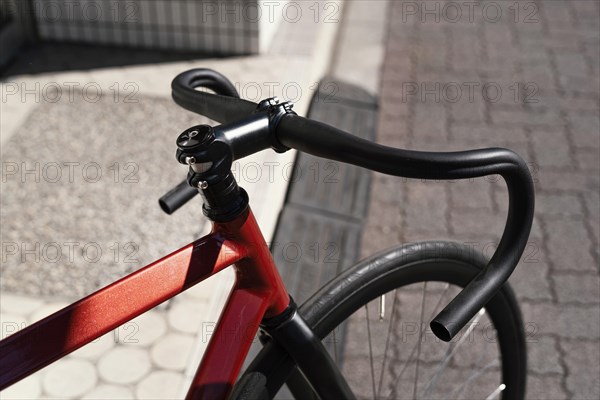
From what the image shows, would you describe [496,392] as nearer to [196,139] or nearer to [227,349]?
[227,349]

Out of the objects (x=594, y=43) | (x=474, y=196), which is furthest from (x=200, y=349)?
(x=594, y=43)

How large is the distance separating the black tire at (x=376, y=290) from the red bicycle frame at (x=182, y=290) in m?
0.13

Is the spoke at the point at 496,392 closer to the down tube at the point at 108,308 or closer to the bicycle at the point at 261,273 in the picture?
the bicycle at the point at 261,273

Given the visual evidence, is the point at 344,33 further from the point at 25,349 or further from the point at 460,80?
the point at 25,349

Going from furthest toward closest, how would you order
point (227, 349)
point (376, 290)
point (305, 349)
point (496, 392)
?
point (496, 392), point (376, 290), point (305, 349), point (227, 349)

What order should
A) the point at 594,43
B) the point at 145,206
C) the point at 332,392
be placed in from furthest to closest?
1. the point at 594,43
2. the point at 145,206
3. the point at 332,392

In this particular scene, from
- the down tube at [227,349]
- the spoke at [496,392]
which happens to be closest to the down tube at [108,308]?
the down tube at [227,349]

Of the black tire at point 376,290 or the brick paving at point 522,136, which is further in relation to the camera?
the brick paving at point 522,136

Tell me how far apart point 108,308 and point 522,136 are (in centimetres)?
352

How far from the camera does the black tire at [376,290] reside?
5.71ft

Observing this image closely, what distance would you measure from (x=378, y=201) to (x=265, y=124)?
268 centimetres

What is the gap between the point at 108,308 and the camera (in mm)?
1374

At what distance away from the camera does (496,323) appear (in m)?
2.13

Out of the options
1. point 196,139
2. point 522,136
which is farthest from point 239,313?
point 522,136
